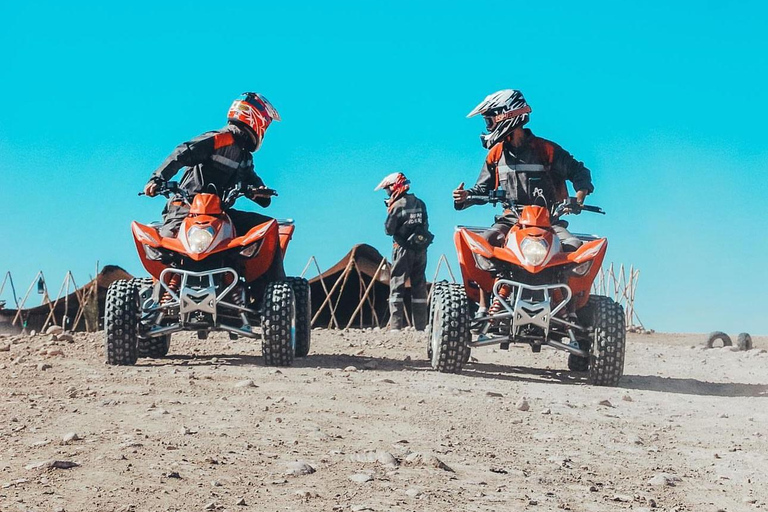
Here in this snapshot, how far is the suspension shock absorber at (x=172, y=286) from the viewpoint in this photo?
9609 millimetres

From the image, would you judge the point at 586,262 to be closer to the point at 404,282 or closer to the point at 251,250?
the point at 251,250

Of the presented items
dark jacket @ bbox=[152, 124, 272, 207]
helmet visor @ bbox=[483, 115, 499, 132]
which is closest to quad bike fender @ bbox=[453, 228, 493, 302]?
helmet visor @ bbox=[483, 115, 499, 132]

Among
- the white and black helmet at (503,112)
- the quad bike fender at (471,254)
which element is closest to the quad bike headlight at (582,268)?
the quad bike fender at (471,254)

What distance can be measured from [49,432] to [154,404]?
1.03 m

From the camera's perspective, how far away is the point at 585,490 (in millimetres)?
4938

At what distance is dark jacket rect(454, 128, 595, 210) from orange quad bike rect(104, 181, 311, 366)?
6.64ft

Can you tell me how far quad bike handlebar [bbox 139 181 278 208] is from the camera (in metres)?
9.69

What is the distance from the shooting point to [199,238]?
9.38 m

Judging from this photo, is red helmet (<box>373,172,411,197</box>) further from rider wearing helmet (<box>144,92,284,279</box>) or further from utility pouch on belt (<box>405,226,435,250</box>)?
rider wearing helmet (<box>144,92,284,279</box>)

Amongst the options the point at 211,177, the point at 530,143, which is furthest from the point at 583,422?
the point at 211,177

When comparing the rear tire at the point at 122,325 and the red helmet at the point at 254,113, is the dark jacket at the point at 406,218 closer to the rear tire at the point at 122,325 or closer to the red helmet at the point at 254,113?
the red helmet at the point at 254,113

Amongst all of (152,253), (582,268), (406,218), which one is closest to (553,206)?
(582,268)

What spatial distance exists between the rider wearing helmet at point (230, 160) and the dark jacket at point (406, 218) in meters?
5.47

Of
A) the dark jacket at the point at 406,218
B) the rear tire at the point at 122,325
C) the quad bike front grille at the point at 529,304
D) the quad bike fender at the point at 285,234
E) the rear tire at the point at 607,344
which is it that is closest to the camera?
the quad bike front grille at the point at 529,304
